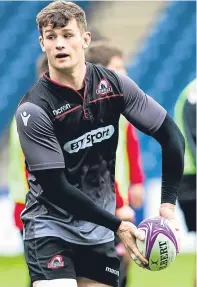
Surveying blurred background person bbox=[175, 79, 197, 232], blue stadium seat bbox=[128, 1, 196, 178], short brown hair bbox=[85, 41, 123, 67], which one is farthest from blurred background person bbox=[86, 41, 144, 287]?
blue stadium seat bbox=[128, 1, 196, 178]

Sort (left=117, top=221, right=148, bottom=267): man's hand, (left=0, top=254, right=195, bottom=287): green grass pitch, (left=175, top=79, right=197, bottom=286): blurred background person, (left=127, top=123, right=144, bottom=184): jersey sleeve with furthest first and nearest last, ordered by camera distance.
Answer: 1. (left=0, top=254, right=195, bottom=287): green grass pitch
2. (left=175, top=79, right=197, bottom=286): blurred background person
3. (left=127, top=123, right=144, bottom=184): jersey sleeve
4. (left=117, top=221, right=148, bottom=267): man's hand

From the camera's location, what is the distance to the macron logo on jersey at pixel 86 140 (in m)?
5.18

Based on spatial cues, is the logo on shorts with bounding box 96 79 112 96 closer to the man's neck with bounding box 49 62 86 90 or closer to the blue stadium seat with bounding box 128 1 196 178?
the man's neck with bounding box 49 62 86 90

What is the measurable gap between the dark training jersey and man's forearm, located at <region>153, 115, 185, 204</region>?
59 millimetres

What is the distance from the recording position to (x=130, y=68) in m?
11.9

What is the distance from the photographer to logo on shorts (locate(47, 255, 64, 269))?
5.17m

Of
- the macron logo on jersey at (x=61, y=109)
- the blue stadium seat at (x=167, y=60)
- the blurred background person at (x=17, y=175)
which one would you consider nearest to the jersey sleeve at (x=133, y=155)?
the blurred background person at (x=17, y=175)

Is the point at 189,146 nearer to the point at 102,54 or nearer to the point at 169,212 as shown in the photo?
the point at 102,54

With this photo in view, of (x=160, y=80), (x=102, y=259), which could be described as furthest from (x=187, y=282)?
(x=102, y=259)

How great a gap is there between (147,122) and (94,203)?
0.59 meters

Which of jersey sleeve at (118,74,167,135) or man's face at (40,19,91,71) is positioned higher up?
man's face at (40,19,91,71)

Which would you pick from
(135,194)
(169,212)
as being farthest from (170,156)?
(135,194)

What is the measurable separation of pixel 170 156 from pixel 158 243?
537 mm

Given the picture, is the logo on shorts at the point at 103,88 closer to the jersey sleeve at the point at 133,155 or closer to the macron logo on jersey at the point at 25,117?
the macron logo on jersey at the point at 25,117
